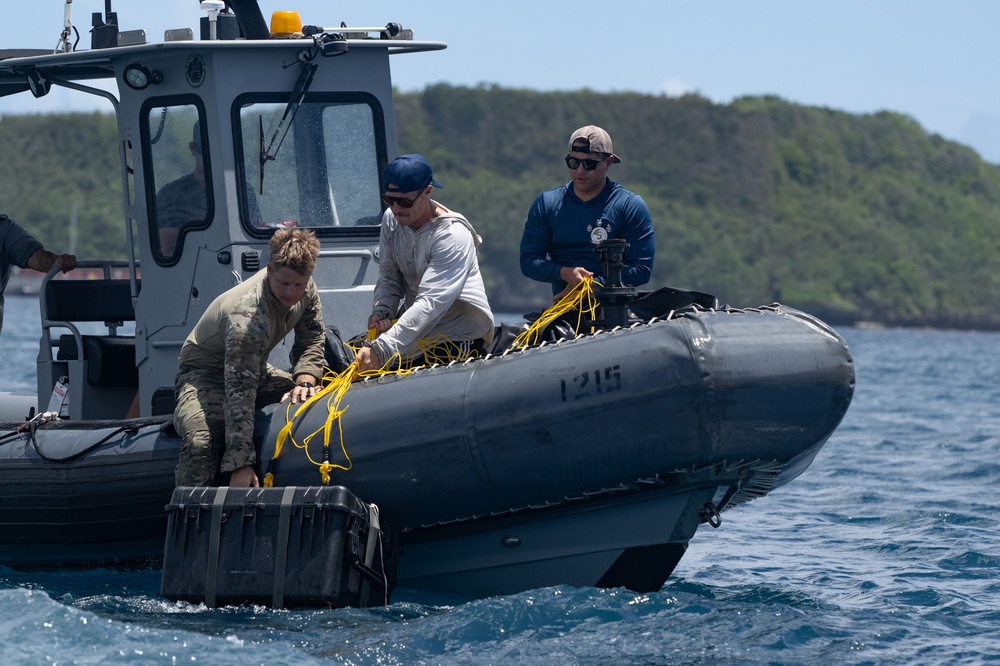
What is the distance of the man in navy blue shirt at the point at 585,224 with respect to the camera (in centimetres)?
625

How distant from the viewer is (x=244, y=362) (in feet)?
19.0

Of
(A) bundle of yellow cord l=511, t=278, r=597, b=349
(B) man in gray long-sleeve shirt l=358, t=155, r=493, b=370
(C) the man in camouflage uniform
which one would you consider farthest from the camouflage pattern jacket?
(A) bundle of yellow cord l=511, t=278, r=597, b=349

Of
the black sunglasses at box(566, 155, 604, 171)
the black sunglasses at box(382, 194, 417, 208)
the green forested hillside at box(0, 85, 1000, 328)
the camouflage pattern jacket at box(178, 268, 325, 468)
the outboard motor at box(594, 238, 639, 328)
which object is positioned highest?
the green forested hillside at box(0, 85, 1000, 328)

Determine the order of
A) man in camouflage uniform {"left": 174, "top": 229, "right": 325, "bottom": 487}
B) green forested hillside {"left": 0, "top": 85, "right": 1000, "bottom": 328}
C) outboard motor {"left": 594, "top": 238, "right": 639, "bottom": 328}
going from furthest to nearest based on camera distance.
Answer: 1. green forested hillside {"left": 0, "top": 85, "right": 1000, "bottom": 328}
2. outboard motor {"left": 594, "top": 238, "right": 639, "bottom": 328}
3. man in camouflage uniform {"left": 174, "top": 229, "right": 325, "bottom": 487}

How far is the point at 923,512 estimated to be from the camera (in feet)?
31.2

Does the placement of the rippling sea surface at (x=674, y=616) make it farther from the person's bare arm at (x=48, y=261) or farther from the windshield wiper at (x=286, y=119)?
the windshield wiper at (x=286, y=119)

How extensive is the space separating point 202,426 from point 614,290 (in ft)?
6.08

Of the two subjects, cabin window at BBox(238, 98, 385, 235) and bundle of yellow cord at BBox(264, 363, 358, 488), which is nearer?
bundle of yellow cord at BBox(264, 363, 358, 488)

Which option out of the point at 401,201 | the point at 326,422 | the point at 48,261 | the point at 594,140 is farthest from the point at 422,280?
the point at 48,261

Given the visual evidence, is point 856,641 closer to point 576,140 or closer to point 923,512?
point 576,140

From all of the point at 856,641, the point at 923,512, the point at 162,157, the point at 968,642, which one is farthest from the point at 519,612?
the point at 923,512

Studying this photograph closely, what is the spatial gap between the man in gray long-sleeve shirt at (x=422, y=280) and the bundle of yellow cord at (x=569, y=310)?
24cm

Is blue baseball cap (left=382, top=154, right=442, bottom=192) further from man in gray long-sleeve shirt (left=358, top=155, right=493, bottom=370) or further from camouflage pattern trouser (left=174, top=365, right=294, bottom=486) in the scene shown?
camouflage pattern trouser (left=174, top=365, right=294, bottom=486)

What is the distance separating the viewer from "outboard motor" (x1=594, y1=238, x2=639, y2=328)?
236 inches
